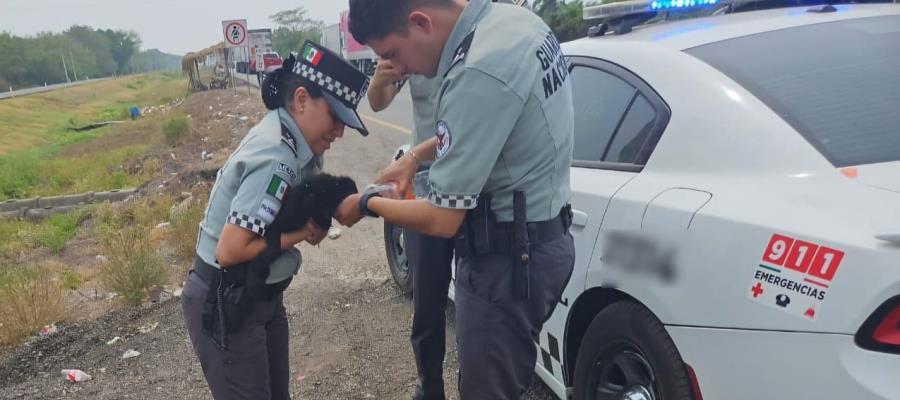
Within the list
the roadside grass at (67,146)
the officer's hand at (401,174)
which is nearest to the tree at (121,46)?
the roadside grass at (67,146)

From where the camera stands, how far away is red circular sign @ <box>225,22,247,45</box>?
749 inches

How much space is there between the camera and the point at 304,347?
3.95 metres

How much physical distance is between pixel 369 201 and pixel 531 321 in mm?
576

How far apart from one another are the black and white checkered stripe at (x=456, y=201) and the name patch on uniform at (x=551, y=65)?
0.34m

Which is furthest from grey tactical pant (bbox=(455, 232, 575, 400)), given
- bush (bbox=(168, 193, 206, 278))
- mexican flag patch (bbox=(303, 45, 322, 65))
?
bush (bbox=(168, 193, 206, 278))

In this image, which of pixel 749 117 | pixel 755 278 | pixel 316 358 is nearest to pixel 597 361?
pixel 755 278

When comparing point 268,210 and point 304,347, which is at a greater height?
point 268,210

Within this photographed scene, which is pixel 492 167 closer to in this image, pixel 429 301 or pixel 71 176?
pixel 429 301

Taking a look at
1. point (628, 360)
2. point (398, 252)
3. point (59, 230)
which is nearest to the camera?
point (628, 360)

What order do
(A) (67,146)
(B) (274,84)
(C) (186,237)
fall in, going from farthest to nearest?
(A) (67,146) → (C) (186,237) → (B) (274,84)

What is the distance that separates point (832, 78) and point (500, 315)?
131 cm

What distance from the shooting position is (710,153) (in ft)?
6.86

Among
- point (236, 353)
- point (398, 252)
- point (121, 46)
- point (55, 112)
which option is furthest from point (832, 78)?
point (121, 46)

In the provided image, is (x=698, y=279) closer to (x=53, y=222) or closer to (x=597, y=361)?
(x=597, y=361)
